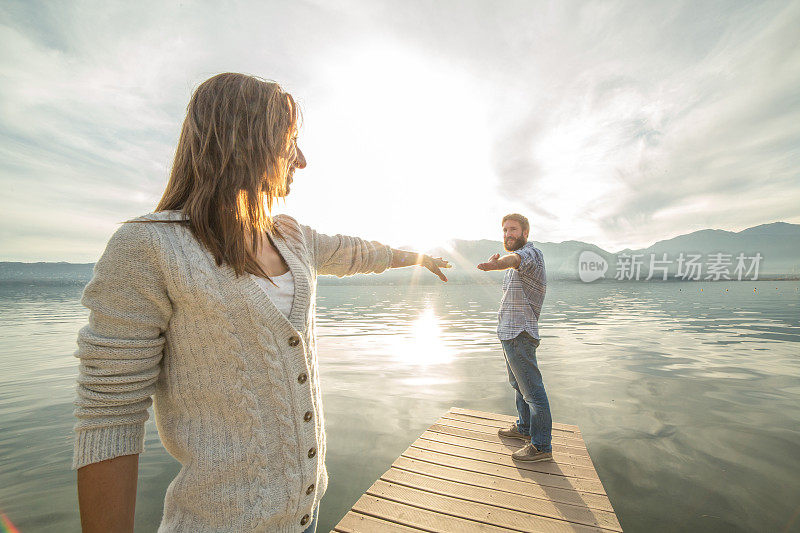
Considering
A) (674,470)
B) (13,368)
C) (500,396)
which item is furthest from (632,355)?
(13,368)

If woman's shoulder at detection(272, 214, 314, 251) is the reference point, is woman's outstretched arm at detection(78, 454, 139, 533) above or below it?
below

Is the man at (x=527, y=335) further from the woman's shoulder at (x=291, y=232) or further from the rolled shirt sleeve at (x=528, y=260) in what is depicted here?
the woman's shoulder at (x=291, y=232)

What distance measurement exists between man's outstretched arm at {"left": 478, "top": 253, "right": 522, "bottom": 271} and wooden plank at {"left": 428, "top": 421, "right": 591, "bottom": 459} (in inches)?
100

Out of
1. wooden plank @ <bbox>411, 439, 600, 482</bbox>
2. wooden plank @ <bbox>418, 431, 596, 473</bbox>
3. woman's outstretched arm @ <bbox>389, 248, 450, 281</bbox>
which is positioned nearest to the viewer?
woman's outstretched arm @ <bbox>389, 248, 450, 281</bbox>

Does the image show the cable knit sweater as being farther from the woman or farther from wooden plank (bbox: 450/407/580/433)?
wooden plank (bbox: 450/407/580/433)

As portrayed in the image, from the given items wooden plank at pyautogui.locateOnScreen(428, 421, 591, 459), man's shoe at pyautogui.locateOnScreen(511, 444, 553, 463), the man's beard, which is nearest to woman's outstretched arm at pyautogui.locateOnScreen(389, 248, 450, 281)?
the man's beard

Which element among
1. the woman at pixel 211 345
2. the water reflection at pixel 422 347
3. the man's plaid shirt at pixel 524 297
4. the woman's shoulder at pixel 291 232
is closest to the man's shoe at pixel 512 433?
the man's plaid shirt at pixel 524 297

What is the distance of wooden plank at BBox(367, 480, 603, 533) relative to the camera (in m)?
3.46

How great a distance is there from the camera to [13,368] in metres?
12.6

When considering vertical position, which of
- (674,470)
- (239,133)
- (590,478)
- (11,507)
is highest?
(239,133)

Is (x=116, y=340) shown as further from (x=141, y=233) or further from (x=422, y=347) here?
(x=422, y=347)

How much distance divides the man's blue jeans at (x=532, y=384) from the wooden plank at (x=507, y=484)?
61cm

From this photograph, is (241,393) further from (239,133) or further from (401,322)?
(401,322)

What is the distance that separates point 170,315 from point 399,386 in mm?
10028
